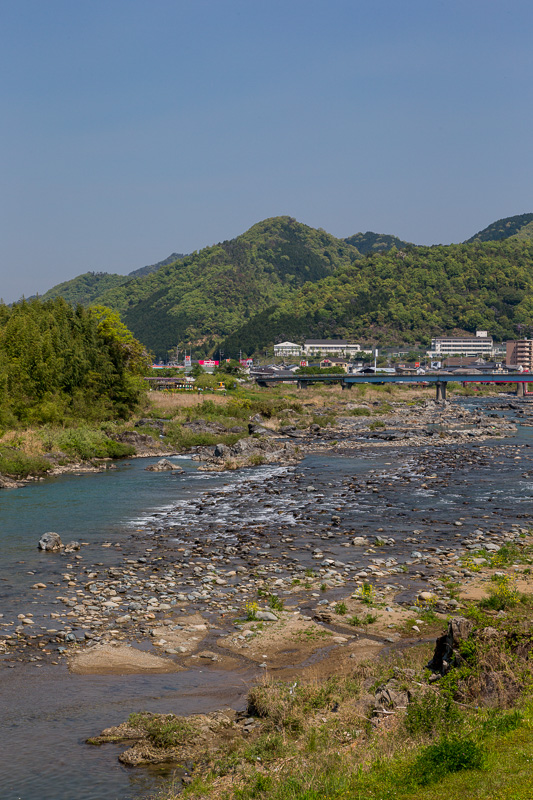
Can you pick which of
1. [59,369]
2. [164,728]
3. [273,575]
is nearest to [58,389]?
[59,369]

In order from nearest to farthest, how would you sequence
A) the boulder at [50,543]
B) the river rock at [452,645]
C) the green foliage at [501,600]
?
the river rock at [452,645]
the green foliage at [501,600]
the boulder at [50,543]

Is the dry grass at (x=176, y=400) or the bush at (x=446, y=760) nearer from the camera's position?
the bush at (x=446, y=760)

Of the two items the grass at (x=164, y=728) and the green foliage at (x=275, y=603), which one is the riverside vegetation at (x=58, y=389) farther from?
the grass at (x=164, y=728)

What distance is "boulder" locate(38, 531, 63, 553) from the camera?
2584cm

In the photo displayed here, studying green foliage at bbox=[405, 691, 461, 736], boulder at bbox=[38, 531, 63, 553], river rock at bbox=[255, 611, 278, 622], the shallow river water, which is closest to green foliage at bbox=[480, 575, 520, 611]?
river rock at bbox=[255, 611, 278, 622]

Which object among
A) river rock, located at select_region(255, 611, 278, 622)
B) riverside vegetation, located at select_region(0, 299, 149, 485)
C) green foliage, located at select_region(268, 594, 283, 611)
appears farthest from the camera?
riverside vegetation, located at select_region(0, 299, 149, 485)

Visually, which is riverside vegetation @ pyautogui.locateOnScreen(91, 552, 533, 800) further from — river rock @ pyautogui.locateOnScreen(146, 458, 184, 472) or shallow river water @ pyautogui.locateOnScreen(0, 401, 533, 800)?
river rock @ pyautogui.locateOnScreen(146, 458, 184, 472)

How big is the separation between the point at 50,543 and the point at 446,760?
1945 centimetres

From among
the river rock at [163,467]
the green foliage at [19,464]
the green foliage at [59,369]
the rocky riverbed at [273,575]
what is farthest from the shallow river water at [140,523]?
the green foliage at [59,369]

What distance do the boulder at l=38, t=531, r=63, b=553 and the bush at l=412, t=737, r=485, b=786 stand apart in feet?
62.0

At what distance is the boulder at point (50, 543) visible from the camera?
84.8 ft

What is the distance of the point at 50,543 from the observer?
2591 cm

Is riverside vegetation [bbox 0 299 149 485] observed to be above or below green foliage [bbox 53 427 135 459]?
above

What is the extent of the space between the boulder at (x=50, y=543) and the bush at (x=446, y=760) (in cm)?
1890
